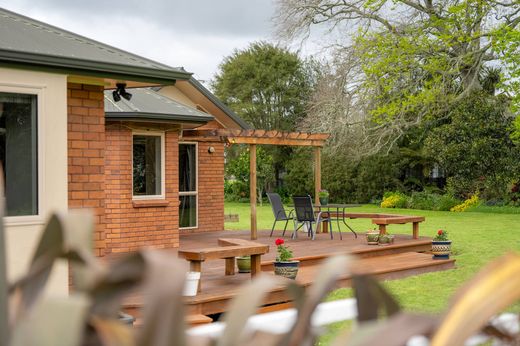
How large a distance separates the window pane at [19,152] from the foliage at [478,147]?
19.9 meters

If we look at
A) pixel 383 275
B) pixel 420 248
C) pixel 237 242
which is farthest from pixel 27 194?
Answer: pixel 420 248

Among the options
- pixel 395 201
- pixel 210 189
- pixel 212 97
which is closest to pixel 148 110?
pixel 212 97

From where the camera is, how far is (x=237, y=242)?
29.7 feet

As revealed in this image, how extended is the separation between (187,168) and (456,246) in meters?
5.76

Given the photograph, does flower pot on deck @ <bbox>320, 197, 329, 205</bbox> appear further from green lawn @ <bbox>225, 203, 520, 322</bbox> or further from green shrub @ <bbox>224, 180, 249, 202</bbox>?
green shrub @ <bbox>224, 180, 249, 202</bbox>

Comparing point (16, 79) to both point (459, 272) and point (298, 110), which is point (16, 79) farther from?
point (298, 110)

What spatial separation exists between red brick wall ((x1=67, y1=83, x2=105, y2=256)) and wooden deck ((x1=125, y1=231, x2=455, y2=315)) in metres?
1.14

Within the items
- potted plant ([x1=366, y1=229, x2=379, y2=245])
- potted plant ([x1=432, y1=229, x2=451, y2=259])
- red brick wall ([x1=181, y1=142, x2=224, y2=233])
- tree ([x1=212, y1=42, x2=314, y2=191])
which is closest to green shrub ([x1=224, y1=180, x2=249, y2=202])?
tree ([x1=212, y1=42, x2=314, y2=191])

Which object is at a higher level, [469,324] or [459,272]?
[469,324]

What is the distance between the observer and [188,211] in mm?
15297

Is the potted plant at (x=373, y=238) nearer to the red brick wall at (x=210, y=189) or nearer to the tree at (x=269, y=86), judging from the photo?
the red brick wall at (x=210, y=189)

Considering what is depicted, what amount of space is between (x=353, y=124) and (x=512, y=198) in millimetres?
6068

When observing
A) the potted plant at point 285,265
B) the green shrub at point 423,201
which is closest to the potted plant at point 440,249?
the potted plant at point 285,265

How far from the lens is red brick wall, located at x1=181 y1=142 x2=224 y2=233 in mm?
15570
